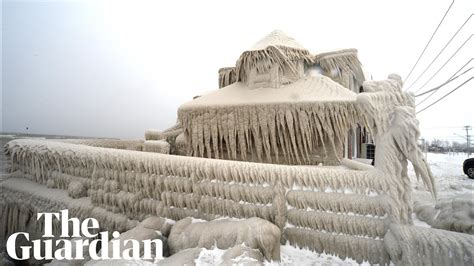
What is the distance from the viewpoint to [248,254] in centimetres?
285

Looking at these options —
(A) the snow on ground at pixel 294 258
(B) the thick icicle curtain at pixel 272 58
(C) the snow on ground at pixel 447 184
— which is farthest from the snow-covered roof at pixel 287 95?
(A) the snow on ground at pixel 294 258

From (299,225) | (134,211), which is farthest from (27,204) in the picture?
(299,225)

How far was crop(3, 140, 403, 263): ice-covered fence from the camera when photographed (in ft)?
10.5

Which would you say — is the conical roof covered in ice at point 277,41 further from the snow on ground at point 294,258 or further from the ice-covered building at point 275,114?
the snow on ground at point 294,258

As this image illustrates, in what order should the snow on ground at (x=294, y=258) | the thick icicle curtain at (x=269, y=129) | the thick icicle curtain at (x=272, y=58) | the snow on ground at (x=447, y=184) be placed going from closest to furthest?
the snow on ground at (x=294, y=258) < the snow on ground at (x=447, y=184) < the thick icicle curtain at (x=269, y=129) < the thick icicle curtain at (x=272, y=58)

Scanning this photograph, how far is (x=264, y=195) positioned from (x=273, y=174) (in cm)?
37

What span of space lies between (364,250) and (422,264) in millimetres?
640

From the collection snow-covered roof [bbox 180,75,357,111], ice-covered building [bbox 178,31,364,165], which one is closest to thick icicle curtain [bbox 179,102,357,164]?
ice-covered building [bbox 178,31,364,165]

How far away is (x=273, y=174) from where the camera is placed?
3695 mm

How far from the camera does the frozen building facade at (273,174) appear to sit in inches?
122

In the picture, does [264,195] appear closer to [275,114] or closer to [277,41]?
[275,114]

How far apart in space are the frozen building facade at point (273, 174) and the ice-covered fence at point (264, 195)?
0.02 meters

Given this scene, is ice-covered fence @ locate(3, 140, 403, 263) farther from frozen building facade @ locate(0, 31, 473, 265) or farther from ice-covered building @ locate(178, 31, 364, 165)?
ice-covered building @ locate(178, 31, 364, 165)

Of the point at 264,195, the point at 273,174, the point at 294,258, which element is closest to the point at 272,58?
the point at 273,174
